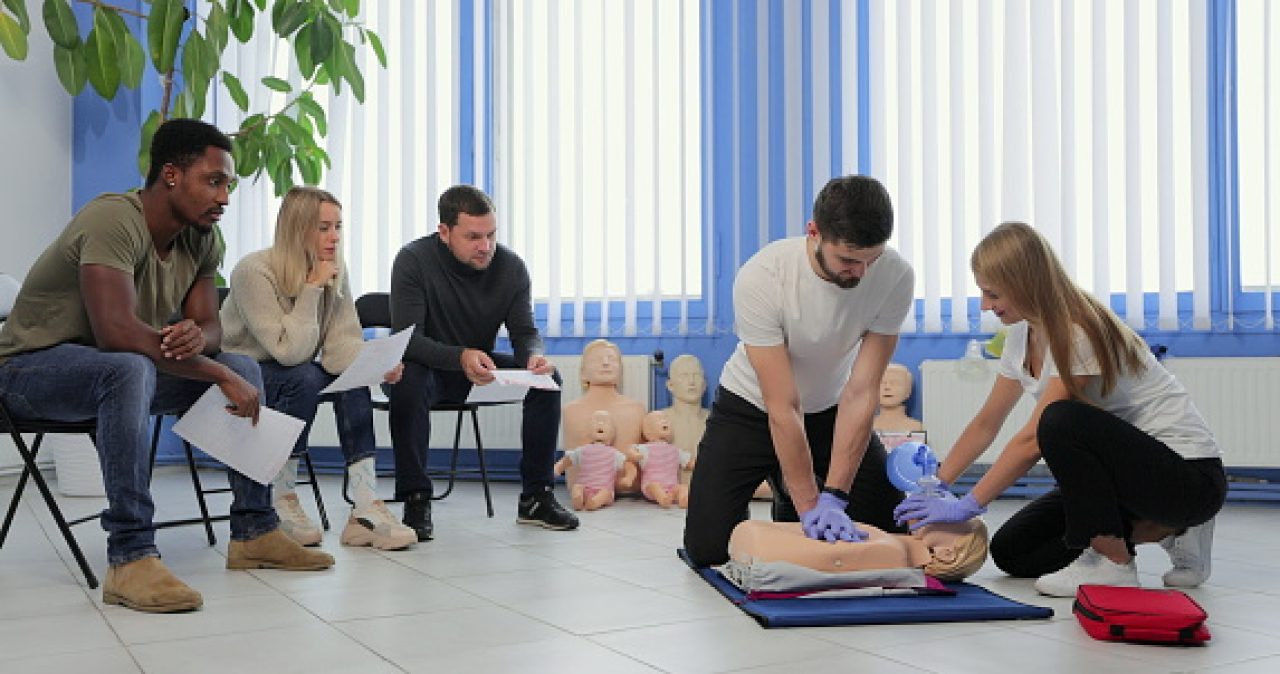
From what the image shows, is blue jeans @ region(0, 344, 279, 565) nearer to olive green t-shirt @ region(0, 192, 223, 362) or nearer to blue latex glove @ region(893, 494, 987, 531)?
olive green t-shirt @ region(0, 192, 223, 362)

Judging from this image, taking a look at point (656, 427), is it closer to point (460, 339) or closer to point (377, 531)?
point (460, 339)

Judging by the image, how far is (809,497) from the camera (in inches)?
92.7

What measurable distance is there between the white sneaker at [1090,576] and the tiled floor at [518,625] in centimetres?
6

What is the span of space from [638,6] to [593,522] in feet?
6.81

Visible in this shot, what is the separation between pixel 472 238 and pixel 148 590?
1.37 metres

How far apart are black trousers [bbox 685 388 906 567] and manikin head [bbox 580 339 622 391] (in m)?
1.53

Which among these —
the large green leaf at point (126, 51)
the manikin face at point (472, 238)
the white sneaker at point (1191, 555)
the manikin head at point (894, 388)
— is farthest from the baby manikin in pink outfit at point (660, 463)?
the large green leaf at point (126, 51)

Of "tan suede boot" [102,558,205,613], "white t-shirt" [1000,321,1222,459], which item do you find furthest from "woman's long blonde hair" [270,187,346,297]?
"white t-shirt" [1000,321,1222,459]

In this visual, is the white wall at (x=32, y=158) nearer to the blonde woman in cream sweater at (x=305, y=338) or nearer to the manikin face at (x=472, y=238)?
the blonde woman in cream sweater at (x=305, y=338)

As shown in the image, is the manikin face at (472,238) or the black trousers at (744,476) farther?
the manikin face at (472,238)

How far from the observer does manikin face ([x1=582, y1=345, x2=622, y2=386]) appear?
165 inches

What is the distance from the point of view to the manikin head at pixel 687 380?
423 centimetres

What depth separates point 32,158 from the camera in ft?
16.3

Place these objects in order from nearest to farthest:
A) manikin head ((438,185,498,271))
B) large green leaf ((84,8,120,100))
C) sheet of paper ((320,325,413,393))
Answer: sheet of paper ((320,325,413,393))
manikin head ((438,185,498,271))
large green leaf ((84,8,120,100))
